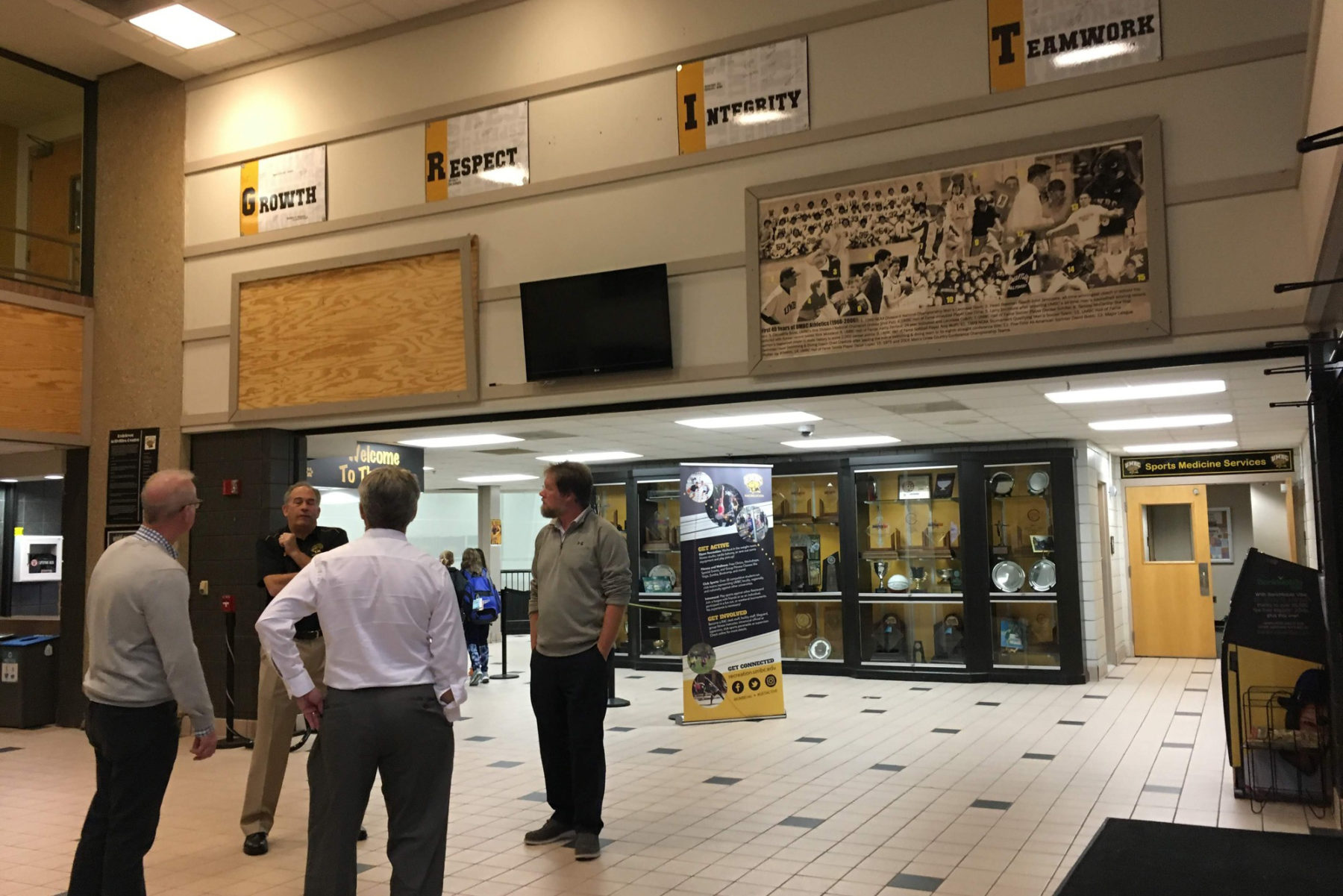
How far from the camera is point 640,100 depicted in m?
6.36

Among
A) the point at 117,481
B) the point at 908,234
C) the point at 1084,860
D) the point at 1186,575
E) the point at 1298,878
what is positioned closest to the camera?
the point at 1298,878

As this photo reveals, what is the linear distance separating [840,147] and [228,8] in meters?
4.33

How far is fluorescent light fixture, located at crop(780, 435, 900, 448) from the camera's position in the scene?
10055 millimetres

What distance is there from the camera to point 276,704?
15.4 ft

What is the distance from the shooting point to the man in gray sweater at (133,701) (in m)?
3.15

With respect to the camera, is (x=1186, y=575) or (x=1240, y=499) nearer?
(x=1186, y=575)

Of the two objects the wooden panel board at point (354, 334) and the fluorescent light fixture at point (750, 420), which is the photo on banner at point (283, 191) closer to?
the wooden panel board at point (354, 334)

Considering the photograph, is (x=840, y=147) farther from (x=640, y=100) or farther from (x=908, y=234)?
(x=640, y=100)

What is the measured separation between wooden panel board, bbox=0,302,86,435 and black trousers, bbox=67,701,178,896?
17.9 ft

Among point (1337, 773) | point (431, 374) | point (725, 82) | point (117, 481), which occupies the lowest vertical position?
point (1337, 773)

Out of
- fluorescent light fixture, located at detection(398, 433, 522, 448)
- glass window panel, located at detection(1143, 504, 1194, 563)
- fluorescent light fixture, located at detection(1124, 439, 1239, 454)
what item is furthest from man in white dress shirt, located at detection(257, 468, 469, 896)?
glass window panel, located at detection(1143, 504, 1194, 563)

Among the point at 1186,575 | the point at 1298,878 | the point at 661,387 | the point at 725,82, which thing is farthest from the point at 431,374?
the point at 1186,575

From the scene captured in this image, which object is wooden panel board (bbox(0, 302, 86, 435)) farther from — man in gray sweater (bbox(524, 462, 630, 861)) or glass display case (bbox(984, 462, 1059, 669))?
glass display case (bbox(984, 462, 1059, 669))

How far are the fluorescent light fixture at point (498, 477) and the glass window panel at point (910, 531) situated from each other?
16.9 ft
